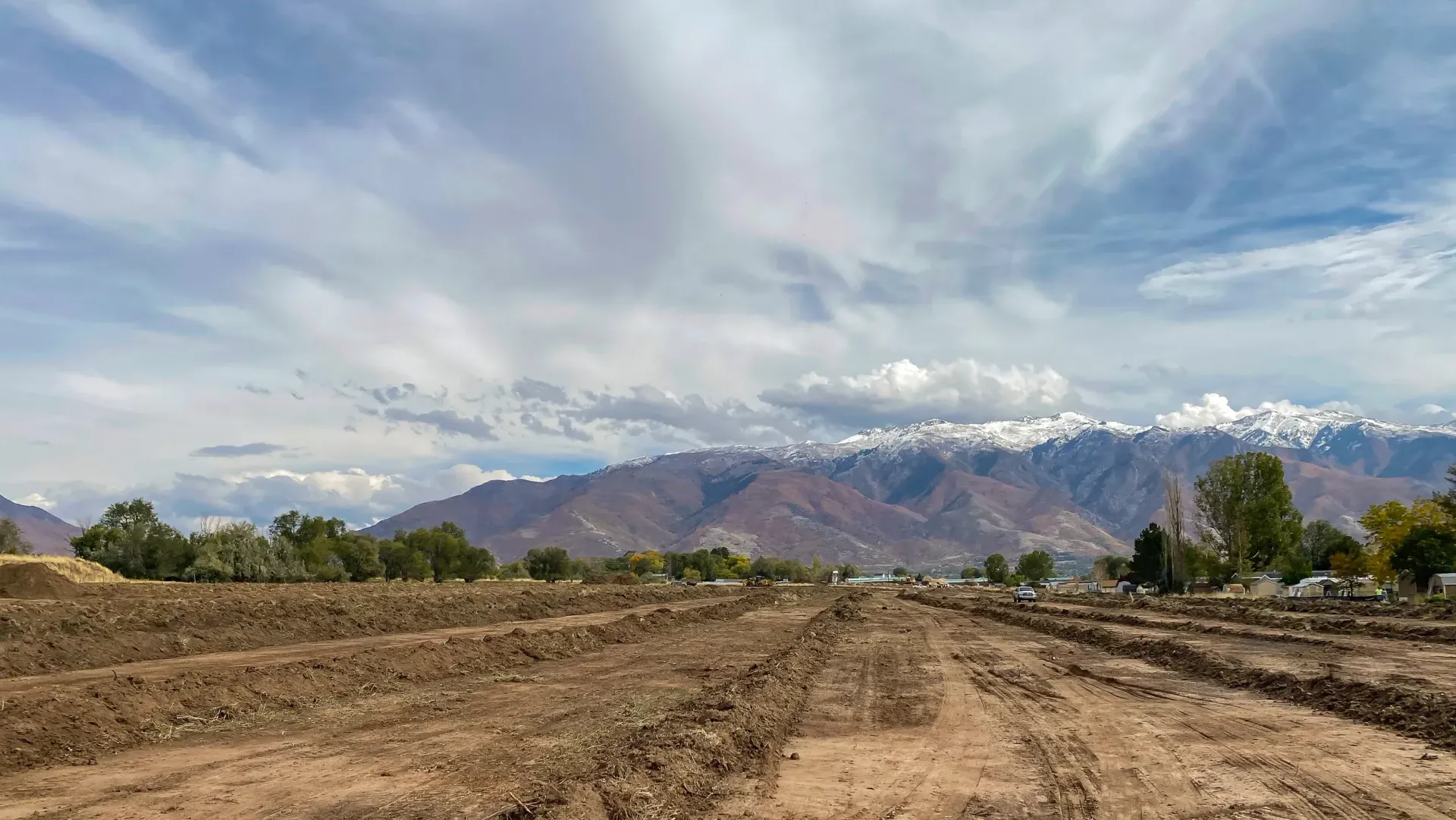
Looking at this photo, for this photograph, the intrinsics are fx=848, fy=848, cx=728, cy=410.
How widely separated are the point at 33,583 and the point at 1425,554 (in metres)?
96.2

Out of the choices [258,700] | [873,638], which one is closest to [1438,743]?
[258,700]

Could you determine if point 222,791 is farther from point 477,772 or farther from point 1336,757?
point 1336,757

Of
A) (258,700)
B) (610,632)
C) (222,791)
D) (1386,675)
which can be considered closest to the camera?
(222,791)

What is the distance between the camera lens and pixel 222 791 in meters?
10.4

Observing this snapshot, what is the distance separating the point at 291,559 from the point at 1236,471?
370 feet

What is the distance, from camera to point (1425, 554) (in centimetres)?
6575

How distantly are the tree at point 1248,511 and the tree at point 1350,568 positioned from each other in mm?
6180

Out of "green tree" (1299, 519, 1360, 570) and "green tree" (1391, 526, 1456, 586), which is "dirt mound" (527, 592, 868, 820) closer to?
"green tree" (1391, 526, 1456, 586)

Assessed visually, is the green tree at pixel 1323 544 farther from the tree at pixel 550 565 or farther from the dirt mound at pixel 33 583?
the tree at pixel 550 565

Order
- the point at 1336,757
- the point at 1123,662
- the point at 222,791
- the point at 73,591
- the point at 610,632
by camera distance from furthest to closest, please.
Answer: the point at 73,591 → the point at 610,632 → the point at 1123,662 → the point at 1336,757 → the point at 222,791

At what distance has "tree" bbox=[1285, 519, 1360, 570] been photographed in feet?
325

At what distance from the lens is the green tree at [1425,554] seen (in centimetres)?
6488

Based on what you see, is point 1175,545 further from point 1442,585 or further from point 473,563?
point 473,563

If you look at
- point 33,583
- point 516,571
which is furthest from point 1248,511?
point 516,571
